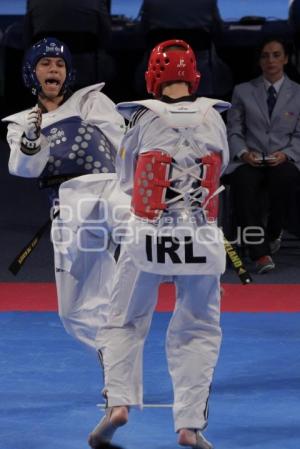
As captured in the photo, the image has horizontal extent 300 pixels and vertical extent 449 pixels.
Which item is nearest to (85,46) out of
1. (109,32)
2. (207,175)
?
(109,32)

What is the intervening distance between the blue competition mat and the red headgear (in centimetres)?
151

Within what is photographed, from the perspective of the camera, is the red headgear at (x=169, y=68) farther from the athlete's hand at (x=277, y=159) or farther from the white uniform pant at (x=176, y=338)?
the athlete's hand at (x=277, y=159)

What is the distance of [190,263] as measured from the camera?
495cm

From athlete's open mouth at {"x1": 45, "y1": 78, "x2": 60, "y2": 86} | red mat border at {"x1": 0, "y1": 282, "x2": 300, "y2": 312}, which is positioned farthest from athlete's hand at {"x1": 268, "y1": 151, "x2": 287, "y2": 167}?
athlete's open mouth at {"x1": 45, "y1": 78, "x2": 60, "y2": 86}

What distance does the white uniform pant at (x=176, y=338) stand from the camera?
16.5 ft

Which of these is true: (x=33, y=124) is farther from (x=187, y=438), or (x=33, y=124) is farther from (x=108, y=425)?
(x=187, y=438)

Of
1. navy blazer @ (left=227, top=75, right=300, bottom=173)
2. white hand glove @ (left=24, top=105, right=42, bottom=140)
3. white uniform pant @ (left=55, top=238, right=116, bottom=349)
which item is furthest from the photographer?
navy blazer @ (left=227, top=75, right=300, bottom=173)

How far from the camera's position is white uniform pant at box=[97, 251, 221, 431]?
503 cm

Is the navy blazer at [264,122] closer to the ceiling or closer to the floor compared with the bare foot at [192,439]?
closer to the ceiling

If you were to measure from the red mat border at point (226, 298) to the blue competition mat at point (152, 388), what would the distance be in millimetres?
181

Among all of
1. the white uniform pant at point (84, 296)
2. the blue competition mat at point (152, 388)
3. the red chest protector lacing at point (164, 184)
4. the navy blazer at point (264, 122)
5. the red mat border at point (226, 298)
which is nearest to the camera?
the red chest protector lacing at point (164, 184)

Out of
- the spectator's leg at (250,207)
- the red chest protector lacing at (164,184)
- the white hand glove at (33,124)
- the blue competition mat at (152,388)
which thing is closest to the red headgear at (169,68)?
the red chest protector lacing at (164,184)

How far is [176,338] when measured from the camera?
5.09 meters

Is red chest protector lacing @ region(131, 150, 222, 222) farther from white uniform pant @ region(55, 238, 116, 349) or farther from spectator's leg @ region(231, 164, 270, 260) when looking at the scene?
spectator's leg @ region(231, 164, 270, 260)
